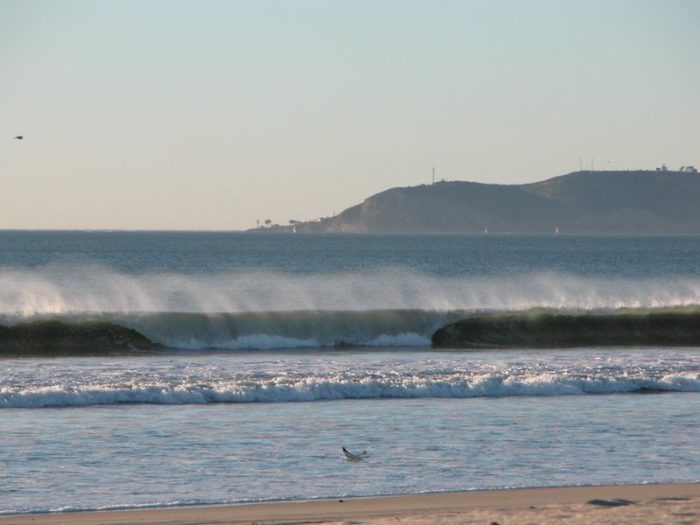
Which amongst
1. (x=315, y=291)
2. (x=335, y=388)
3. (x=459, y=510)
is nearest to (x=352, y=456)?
(x=459, y=510)

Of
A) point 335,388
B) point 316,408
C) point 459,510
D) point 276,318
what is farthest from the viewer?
point 276,318

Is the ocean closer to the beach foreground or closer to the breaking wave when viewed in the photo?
the breaking wave

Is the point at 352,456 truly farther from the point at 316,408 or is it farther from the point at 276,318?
the point at 276,318

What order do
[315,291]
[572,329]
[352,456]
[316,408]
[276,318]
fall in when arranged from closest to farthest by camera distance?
[352,456], [316,408], [276,318], [572,329], [315,291]

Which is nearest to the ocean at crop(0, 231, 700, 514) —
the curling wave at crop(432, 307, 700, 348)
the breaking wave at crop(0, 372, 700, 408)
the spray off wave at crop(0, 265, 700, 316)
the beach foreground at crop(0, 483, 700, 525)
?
the breaking wave at crop(0, 372, 700, 408)

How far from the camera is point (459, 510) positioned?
42.3 ft

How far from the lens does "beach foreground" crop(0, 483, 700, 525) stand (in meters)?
12.2

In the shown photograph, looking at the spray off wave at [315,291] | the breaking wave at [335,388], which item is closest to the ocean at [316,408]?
the breaking wave at [335,388]

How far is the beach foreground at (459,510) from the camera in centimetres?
1222

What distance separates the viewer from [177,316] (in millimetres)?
36469

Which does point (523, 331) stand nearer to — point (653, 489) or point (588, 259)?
point (653, 489)

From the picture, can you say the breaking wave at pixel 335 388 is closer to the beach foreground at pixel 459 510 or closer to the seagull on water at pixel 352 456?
the seagull on water at pixel 352 456

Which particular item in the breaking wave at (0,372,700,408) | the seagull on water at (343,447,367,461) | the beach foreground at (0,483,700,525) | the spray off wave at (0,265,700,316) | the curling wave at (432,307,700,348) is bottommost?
the beach foreground at (0,483,700,525)

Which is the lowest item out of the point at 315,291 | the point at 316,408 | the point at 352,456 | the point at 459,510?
the point at 459,510
